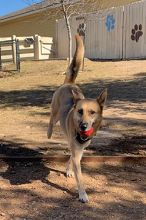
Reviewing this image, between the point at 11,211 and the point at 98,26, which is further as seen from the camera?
the point at 98,26

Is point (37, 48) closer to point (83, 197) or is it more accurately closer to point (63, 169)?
point (63, 169)

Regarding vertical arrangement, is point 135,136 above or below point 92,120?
below

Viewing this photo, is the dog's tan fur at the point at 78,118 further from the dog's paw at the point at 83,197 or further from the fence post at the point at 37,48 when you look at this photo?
the fence post at the point at 37,48

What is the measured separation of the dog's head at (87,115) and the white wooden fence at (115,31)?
47.5 ft

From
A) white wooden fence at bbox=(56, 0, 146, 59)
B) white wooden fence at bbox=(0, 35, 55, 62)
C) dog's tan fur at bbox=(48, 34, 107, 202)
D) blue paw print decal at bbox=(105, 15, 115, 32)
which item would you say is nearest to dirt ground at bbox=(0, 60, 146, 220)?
dog's tan fur at bbox=(48, 34, 107, 202)

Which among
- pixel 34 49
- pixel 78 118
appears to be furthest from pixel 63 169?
pixel 34 49

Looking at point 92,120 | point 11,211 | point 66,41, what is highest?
point 66,41

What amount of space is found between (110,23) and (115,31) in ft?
1.65

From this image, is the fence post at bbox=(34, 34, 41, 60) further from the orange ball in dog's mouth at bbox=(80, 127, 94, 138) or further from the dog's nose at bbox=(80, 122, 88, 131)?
the dog's nose at bbox=(80, 122, 88, 131)

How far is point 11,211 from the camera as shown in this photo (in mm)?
4355

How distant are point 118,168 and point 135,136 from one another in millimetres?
1585

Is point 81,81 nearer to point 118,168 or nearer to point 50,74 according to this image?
point 50,74

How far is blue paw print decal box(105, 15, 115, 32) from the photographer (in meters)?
20.7

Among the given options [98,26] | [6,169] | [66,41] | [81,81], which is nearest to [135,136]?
[6,169]
